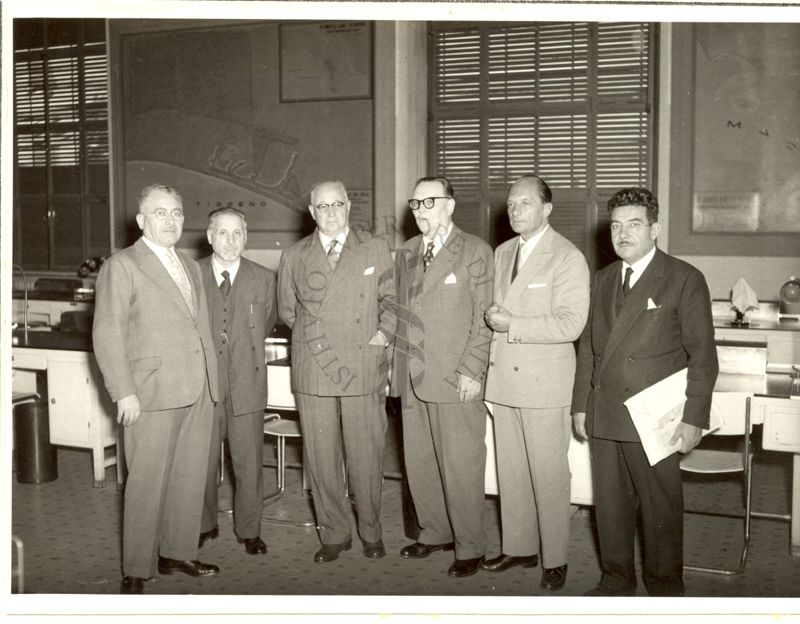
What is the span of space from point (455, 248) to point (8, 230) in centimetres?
160

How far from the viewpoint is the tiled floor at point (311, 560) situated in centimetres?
307

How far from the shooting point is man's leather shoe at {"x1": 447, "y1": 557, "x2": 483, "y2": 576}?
315 centimetres

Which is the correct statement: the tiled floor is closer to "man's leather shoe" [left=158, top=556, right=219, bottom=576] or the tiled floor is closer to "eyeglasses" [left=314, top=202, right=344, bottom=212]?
"man's leather shoe" [left=158, top=556, right=219, bottom=576]

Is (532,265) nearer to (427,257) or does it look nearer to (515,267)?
(515,267)

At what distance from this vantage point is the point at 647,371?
8.82 ft

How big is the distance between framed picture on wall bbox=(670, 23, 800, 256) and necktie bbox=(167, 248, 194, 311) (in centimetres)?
357

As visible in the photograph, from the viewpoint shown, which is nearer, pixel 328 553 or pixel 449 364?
pixel 449 364

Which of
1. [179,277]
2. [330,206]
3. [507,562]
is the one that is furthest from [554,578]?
[179,277]

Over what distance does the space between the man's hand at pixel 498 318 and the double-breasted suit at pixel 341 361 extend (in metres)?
0.43

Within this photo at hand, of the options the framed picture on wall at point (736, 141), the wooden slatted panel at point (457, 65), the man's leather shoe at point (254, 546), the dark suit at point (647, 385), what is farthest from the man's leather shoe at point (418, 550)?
the wooden slatted panel at point (457, 65)

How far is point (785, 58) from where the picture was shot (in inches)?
197

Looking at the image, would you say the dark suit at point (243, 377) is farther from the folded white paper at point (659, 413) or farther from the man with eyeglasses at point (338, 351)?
the folded white paper at point (659, 413)

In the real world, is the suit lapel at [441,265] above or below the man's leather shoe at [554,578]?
above

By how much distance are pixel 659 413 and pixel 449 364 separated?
834 millimetres
